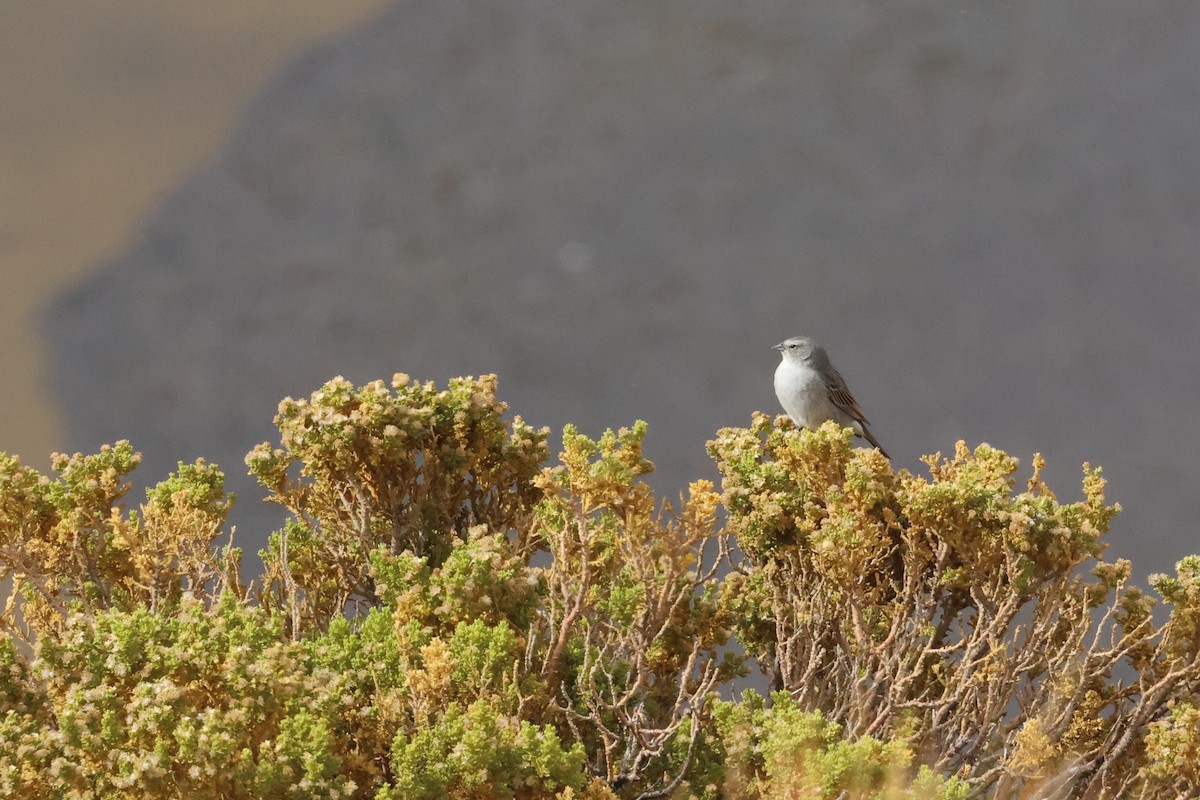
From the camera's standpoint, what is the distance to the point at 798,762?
16.5 ft

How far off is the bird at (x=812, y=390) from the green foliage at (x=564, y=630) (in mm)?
745

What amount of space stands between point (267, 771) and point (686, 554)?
1644 mm

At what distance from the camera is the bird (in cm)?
757

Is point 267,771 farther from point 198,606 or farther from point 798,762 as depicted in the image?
point 798,762

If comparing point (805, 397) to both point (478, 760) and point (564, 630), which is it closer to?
point (564, 630)

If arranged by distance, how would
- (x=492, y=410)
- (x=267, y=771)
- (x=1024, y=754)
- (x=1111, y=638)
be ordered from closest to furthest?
(x=267, y=771), (x=1024, y=754), (x=1111, y=638), (x=492, y=410)

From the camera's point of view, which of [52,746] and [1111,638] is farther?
[1111,638]

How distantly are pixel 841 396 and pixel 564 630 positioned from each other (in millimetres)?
2799

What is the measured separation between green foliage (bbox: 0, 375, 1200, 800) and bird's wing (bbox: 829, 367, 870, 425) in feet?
3.00

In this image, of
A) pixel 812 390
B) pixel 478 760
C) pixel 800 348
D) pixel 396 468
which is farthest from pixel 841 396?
pixel 478 760

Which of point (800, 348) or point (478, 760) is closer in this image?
point (478, 760)

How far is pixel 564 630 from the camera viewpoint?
5.51 m

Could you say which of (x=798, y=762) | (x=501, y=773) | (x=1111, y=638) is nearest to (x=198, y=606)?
(x=501, y=773)

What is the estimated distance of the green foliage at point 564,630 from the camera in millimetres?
4887
